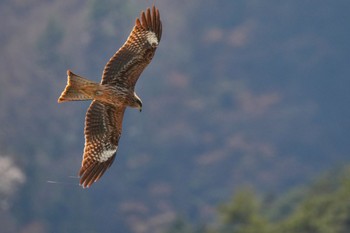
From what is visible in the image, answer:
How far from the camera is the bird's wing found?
1218 centimetres

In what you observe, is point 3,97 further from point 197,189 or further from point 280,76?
point 280,76

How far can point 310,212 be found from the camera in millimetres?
29141

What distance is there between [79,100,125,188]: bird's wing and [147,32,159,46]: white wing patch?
0.78m

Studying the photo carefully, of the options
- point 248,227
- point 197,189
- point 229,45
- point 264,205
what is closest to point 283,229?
point 248,227

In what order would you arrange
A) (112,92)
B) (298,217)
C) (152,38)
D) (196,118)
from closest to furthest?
(112,92) < (152,38) < (298,217) < (196,118)

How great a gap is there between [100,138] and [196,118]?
43880 mm

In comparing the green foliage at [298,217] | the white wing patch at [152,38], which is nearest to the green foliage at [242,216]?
the green foliage at [298,217]

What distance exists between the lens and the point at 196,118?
56.2 m

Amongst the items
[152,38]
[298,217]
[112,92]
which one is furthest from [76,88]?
[298,217]

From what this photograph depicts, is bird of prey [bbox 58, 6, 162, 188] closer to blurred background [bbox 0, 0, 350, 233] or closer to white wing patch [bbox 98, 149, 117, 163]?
white wing patch [bbox 98, 149, 117, 163]

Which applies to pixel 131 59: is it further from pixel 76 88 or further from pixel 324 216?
pixel 324 216

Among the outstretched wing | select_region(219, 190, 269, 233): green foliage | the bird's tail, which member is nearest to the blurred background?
select_region(219, 190, 269, 233): green foliage

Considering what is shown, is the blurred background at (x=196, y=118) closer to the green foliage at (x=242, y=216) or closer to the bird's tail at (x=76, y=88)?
the green foliage at (x=242, y=216)

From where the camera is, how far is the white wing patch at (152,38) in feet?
38.9
